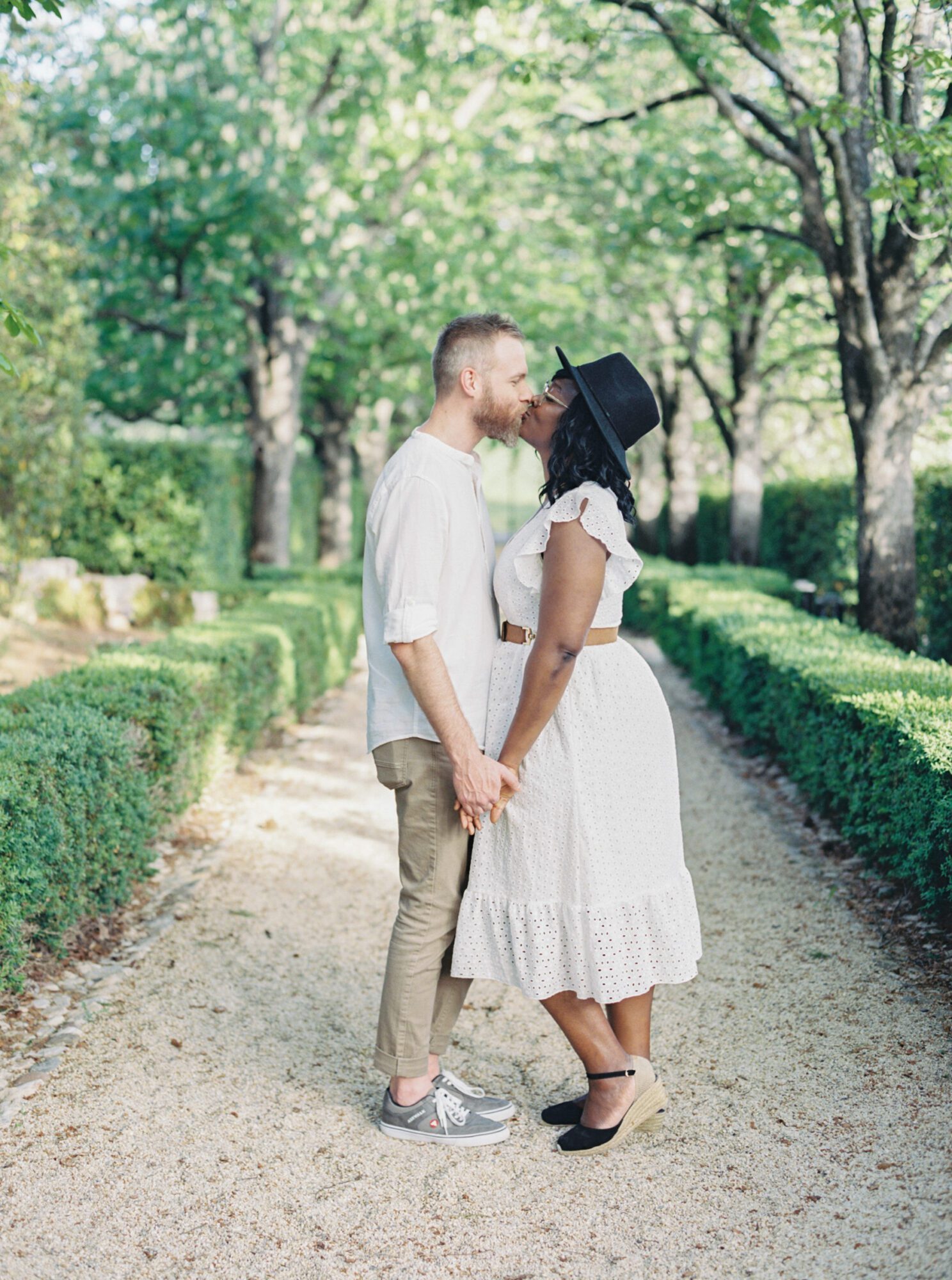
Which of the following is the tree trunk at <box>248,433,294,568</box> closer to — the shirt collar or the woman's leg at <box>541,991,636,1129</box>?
the shirt collar

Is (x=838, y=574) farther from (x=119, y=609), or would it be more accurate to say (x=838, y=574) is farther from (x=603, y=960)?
(x=603, y=960)

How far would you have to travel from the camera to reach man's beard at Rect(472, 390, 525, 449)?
322 cm

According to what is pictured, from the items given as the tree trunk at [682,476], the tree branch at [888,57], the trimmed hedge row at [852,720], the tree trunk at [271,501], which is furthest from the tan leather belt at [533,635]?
the tree trunk at [682,476]

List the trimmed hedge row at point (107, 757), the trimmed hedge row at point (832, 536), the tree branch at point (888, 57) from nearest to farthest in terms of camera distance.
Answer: the trimmed hedge row at point (107, 757), the tree branch at point (888, 57), the trimmed hedge row at point (832, 536)

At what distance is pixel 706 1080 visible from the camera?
12.3 ft

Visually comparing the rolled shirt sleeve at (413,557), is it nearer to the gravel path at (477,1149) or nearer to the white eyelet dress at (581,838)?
the white eyelet dress at (581,838)

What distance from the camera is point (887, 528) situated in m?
8.86

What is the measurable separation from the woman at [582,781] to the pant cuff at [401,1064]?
1.01 ft

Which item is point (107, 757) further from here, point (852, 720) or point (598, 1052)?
point (852, 720)

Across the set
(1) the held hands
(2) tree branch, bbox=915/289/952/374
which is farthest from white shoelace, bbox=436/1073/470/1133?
(2) tree branch, bbox=915/289/952/374

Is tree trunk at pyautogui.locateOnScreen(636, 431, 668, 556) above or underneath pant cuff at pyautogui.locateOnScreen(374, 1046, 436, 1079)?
above

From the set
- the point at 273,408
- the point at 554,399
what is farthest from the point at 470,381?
the point at 273,408

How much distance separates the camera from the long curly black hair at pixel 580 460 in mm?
3119

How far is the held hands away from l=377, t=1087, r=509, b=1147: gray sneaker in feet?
2.78
